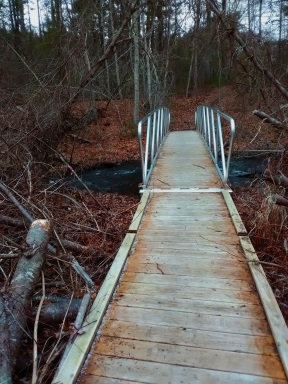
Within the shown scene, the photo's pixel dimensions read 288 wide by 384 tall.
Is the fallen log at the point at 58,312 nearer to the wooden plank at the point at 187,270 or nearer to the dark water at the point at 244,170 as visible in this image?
the wooden plank at the point at 187,270

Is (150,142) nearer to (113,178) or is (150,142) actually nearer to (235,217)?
(235,217)

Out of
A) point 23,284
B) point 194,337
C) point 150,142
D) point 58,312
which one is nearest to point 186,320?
point 194,337

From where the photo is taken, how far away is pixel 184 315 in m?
1.81

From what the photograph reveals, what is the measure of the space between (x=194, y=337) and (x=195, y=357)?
0.13m

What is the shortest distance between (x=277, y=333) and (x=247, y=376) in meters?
0.33

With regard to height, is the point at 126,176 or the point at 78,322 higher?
the point at 78,322

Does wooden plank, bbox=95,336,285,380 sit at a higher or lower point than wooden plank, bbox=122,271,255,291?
lower

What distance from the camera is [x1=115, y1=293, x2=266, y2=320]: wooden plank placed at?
5.96 feet

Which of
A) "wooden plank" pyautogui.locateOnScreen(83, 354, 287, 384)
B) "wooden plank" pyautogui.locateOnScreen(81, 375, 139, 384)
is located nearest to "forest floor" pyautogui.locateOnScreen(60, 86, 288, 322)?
"wooden plank" pyautogui.locateOnScreen(83, 354, 287, 384)

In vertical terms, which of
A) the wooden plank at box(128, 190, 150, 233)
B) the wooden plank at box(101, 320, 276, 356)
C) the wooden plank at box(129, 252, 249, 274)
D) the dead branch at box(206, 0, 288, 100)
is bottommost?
the wooden plank at box(101, 320, 276, 356)

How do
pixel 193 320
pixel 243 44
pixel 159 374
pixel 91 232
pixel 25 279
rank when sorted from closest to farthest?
pixel 159 374
pixel 193 320
pixel 25 279
pixel 91 232
pixel 243 44

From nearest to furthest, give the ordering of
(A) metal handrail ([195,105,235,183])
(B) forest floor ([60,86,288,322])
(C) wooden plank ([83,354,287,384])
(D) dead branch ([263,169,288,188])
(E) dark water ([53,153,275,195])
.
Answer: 1. (C) wooden plank ([83,354,287,384])
2. (B) forest floor ([60,86,288,322])
3. (D) dead branch ([263,169,288,188])
4. (A) metal handrail ([195,105,235,183])
5. (E) dark water ([53,153,275,195])

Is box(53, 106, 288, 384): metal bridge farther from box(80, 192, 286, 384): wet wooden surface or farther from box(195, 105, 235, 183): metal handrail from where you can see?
box(195, 105, 235, 183): metal handrail

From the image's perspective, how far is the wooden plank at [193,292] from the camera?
194 centimetres
